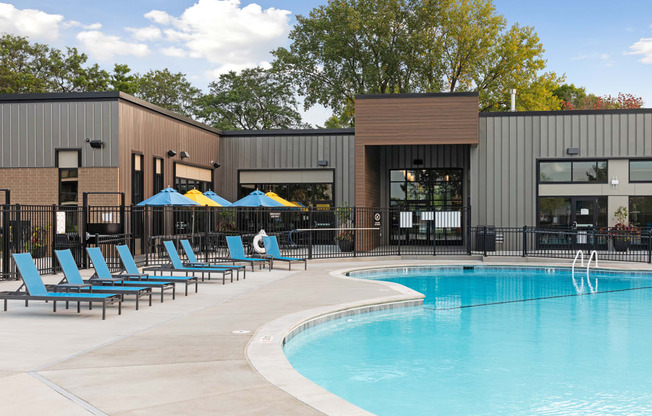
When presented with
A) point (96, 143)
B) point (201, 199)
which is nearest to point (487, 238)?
point (201, 199)

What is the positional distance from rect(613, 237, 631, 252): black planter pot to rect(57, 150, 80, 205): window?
19329 millimetres

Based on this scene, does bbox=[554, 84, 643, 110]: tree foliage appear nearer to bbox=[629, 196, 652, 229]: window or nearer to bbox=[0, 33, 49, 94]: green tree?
bbox=[629, 196, 652, 229]: window

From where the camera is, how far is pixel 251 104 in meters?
50.1

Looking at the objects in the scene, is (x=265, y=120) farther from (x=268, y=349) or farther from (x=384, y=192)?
(x=268, y=349)

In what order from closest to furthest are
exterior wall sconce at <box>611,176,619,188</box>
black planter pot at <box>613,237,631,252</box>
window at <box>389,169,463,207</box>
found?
black planter pot at <box>613,237,631,252</box>, exterior wall sconce at <box>611,176,619,188</box>, window at <box>389,169,463,207</box>

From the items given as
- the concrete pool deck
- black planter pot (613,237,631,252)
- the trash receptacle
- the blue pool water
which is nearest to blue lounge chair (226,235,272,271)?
the concrete pool deck

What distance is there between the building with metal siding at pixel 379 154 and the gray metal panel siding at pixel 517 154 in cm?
4

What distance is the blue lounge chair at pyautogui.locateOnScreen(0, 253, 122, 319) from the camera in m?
9.28

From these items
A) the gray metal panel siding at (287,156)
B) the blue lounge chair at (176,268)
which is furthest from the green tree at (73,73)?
the blue lounge chair at (176,268)

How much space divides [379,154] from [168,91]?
29.5m

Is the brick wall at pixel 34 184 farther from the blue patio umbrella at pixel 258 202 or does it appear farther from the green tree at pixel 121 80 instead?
the green tree at pixel 121 80

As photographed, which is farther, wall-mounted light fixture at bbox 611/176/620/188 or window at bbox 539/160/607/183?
window at bbox 539/160/607/183

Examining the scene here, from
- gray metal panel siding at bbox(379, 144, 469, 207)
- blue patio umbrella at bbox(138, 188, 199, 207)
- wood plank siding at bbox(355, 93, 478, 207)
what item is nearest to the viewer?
blue patio umbrella at bbox(138, 188, 199, 207)

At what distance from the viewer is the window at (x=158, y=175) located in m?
22.3
